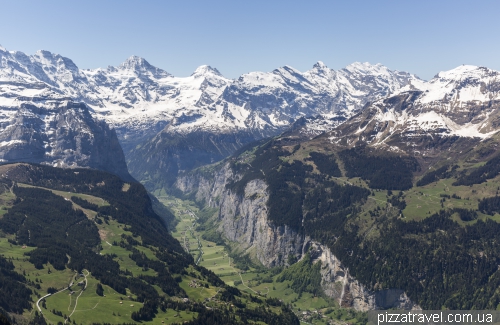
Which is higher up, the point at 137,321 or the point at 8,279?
the point at 8,279

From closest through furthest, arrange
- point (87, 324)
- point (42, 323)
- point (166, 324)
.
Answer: point (42, 323) → point (87, 324) → point (166, 324)

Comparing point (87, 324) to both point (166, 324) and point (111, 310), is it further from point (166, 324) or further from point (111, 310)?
point (166, 324)

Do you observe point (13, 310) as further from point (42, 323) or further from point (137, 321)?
point (137, 321)

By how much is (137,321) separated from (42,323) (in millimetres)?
37757

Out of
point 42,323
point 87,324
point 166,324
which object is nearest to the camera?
point 42,323

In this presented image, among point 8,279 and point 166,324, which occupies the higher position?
point 8,279

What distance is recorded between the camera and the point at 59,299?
199 meters

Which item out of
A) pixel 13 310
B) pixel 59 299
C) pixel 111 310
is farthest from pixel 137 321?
pixel 13 310

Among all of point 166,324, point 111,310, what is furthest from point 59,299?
point 166,324

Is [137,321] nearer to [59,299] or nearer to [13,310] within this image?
[59,299]

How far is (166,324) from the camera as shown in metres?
197

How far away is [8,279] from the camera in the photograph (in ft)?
651

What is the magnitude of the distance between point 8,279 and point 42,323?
122 feet

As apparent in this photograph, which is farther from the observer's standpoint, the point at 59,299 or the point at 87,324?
the point at 59,299
